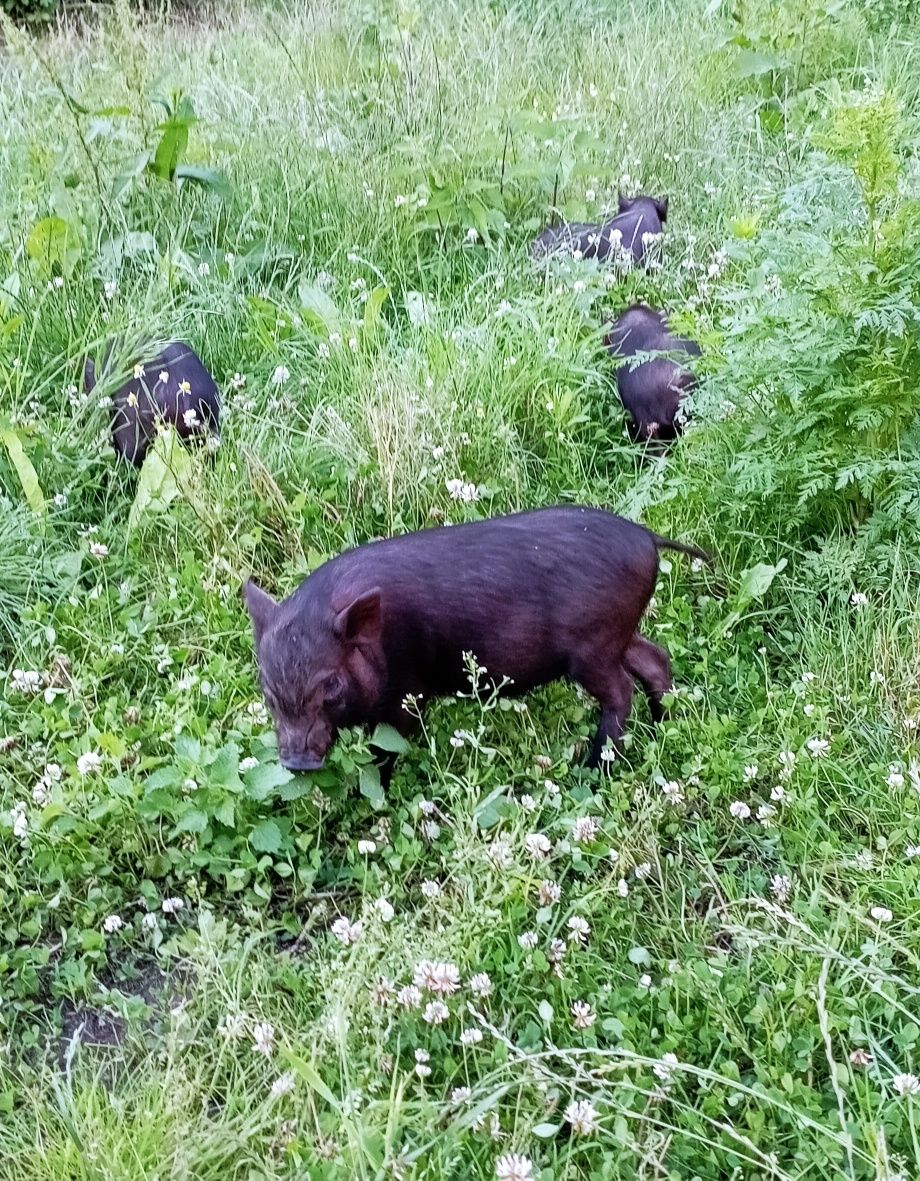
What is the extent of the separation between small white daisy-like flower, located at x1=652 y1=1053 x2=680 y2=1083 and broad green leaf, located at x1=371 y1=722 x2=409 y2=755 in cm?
93

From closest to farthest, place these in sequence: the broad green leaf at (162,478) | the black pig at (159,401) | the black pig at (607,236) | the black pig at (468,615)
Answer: the black pig at (468,615) → the broad green leaf at (162,478) → the black pig at (159,401) → the black pig at (607,236)

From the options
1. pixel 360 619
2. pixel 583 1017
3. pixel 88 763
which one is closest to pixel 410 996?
pixel 583 1017

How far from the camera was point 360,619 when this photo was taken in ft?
7.93

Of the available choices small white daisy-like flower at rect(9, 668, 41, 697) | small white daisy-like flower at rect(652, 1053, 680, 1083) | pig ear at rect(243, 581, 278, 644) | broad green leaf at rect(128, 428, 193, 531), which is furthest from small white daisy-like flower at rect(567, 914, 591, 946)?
broad green leaf at rect(128, 428, 193, 531)

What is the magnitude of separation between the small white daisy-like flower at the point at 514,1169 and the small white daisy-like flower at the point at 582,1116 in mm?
109

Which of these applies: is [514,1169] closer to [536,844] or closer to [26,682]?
[536,844]

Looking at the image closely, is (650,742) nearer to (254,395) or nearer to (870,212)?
(870,212)

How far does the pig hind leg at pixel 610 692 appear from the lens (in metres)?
2.67

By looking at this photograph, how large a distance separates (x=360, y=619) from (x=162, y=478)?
131cm

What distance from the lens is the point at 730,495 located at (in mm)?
3186

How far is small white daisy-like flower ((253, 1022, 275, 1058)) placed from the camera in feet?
6.68

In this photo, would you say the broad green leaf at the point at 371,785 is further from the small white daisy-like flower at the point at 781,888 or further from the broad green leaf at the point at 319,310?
the broad green leaf at the point at 319,310

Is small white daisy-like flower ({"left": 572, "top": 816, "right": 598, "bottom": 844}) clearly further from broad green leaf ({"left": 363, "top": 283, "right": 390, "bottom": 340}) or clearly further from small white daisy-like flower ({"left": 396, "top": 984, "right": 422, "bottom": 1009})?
broad green leaf ({"left": 363, "top": 283, "right": 390, "bottom": 340})

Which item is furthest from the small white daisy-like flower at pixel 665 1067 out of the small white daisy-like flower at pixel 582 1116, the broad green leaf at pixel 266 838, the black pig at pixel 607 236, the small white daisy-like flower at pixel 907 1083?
the black pig at pixel 607 236
